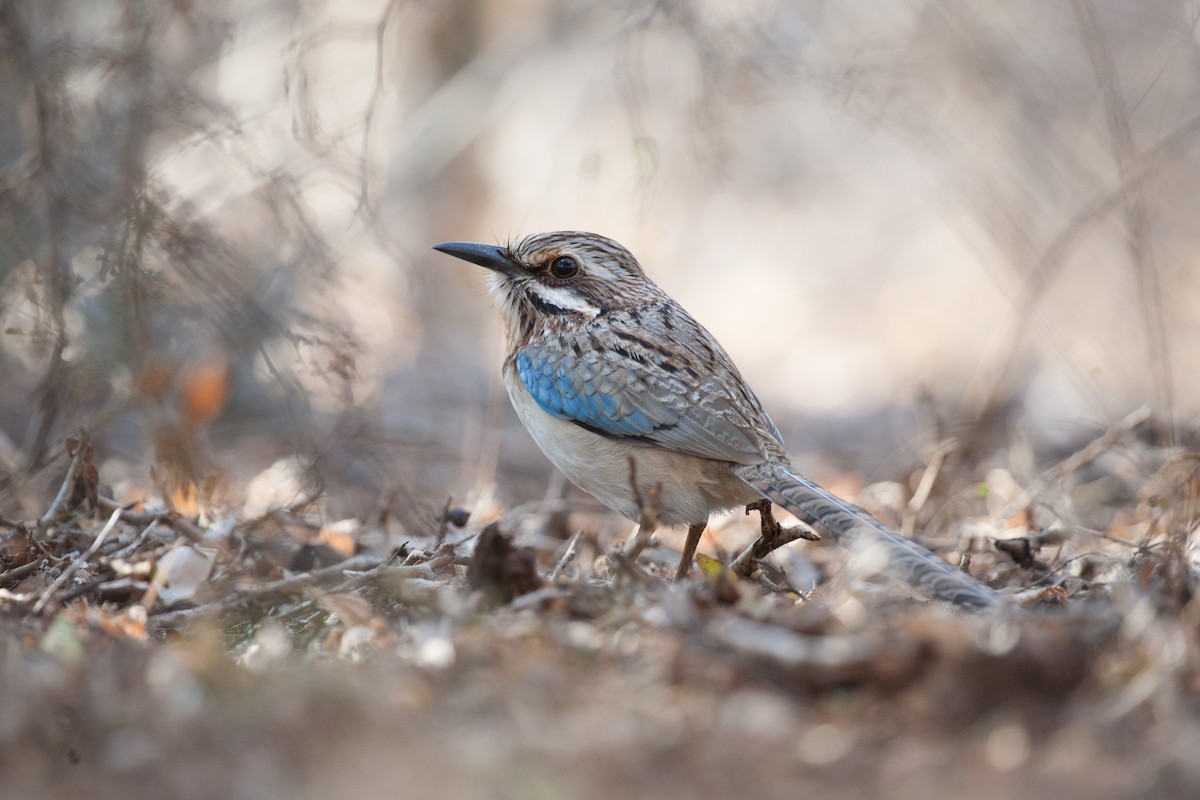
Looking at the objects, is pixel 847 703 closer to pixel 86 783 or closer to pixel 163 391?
pixel 86 783

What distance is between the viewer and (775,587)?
4.92 m

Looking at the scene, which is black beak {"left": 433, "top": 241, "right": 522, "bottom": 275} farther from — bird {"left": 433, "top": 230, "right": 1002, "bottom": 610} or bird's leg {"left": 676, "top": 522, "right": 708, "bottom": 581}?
bird's leg {"left": 676, "top": 522, "right": 708, "bottom": 581}

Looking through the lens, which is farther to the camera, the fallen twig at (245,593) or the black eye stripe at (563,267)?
the black eye stripe at (563,267)

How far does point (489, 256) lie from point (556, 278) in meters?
0.38

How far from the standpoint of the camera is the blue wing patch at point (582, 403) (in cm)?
537

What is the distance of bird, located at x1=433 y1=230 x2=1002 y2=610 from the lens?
522cm

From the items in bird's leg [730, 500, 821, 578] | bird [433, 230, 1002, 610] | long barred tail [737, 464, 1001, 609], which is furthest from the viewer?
bird [433, 230, 1002, 610]

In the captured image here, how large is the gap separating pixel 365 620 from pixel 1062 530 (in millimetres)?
3237

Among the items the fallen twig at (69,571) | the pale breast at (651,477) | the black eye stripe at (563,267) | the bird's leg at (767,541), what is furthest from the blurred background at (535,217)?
the bird's leg at (767,541)

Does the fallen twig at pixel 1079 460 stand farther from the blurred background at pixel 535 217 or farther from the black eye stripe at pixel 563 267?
the black eye stripe at pixel 563 267

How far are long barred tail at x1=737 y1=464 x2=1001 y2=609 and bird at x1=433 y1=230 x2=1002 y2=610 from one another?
0.04ft

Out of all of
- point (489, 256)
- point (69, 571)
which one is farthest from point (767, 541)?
point (69, 571)

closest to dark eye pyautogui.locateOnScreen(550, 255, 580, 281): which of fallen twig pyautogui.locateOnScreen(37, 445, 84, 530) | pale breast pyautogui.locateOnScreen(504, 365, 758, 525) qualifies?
pale breast pyautogui.locateOnScreen(504, 365, 758, 525)

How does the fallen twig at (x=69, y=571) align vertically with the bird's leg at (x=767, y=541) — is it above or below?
below
